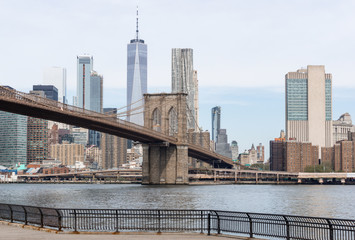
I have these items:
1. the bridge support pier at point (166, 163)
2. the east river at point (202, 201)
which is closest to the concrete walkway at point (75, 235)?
the east river at point (202, 201)

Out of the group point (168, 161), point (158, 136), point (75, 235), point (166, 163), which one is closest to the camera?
point (75, 235)

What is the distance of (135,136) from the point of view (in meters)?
102

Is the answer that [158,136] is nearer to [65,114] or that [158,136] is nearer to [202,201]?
[65,114]

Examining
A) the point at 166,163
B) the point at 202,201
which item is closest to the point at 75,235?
the point at 202,201

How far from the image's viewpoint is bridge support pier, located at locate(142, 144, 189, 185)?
113m

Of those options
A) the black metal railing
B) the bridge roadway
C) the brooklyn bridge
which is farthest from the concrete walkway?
the brooklyn bridge

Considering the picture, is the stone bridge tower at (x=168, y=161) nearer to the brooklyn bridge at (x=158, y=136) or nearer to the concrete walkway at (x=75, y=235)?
the brooklyn bridge at (x=158, y=136)

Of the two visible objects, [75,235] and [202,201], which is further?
[202,201]

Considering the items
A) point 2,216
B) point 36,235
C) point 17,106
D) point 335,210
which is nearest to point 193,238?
point 36,235

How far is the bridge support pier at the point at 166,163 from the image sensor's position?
112688 millimetres

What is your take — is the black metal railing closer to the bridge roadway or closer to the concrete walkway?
the concrete walkway

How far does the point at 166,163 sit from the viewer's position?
114 meters

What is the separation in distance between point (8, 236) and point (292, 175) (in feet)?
566

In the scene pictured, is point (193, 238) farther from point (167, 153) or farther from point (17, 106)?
point (167, 153)
